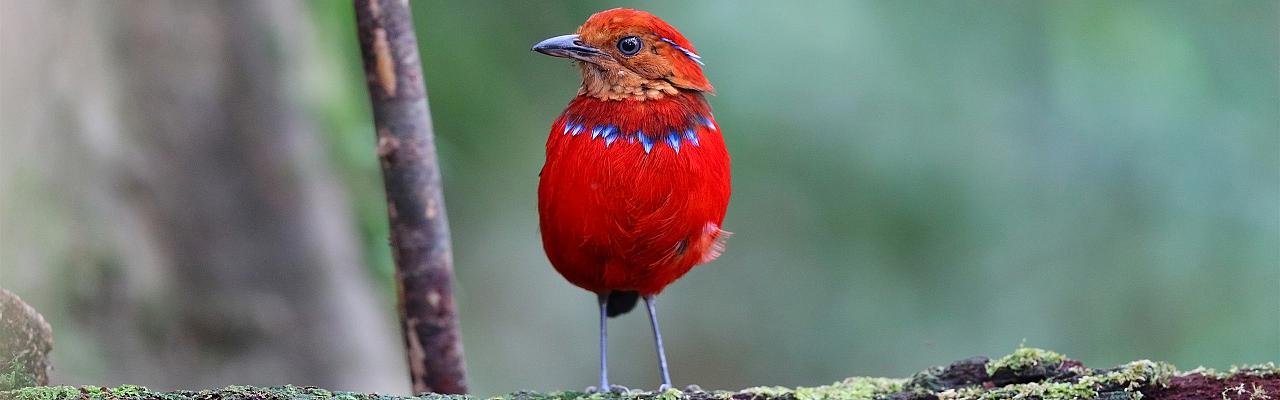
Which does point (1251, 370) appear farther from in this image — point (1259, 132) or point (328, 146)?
point (328, 146)

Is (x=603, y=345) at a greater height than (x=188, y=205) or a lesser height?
lesser

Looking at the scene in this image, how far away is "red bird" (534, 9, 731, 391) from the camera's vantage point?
4090 millimetres

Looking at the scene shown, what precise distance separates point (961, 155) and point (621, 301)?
2.96 meters

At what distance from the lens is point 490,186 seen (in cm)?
842

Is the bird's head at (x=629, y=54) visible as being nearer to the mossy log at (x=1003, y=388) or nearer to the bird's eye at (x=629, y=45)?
the bird's eye at (x=629, y=45)

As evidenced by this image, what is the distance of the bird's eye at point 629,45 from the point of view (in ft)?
14.2

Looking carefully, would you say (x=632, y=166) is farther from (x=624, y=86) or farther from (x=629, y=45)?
(x=629, y=45)

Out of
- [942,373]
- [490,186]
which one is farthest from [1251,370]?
[490,186]

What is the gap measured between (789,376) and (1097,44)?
3.33 meters

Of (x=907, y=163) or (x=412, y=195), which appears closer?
(x=412, y=195)

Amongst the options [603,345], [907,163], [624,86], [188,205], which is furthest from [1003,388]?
[188,205]

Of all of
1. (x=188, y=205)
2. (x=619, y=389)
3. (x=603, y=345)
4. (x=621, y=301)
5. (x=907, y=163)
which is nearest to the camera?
(x=619, y=389)

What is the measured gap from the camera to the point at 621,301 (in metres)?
4.97

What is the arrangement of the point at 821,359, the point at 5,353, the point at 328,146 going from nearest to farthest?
the point at 5,353 < the point at 328,146 < the point at 821,359
